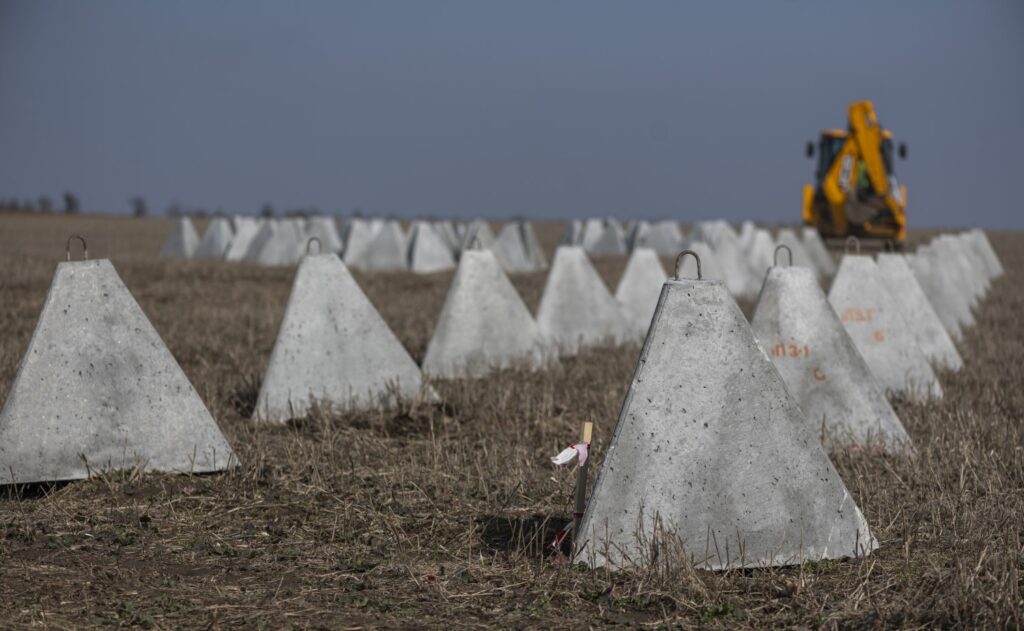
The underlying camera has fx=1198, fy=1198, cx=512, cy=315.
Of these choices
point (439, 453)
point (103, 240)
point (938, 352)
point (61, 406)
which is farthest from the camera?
point (103, 240)

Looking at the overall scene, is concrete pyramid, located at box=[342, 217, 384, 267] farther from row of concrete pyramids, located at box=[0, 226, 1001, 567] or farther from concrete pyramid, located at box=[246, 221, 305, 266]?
row of concrete pyramids, located at box=[0, 226, 1001, 567]

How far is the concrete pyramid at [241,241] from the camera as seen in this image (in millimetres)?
24516

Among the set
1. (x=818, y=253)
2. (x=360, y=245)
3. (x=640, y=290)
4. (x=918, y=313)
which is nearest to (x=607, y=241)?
(x=818, y=253)

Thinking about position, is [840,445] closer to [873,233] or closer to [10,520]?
[10,520]

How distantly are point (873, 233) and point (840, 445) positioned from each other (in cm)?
1883

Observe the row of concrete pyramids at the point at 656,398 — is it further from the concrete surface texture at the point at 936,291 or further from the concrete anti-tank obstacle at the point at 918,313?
the concrete surface texture at the point at 936,291

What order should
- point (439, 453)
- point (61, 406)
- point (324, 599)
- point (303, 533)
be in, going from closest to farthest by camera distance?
point (324, 599), point (303, 533), point (61, 406), point (439, 453)

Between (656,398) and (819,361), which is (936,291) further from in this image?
(656,398)

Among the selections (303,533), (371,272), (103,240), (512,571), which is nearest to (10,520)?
(303,533)

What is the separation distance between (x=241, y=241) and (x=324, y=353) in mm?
18233

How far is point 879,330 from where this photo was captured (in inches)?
312

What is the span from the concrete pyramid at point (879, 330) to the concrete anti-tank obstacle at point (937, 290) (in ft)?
15.8

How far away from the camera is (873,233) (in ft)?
79.4

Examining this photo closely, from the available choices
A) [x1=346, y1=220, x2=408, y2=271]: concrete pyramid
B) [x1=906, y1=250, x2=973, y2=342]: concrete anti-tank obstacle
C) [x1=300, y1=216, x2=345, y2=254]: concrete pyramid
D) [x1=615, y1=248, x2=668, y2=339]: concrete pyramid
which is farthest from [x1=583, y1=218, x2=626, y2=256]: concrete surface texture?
[x1=615, y1=248, x2=668, y2=339]: concrete pyramid
